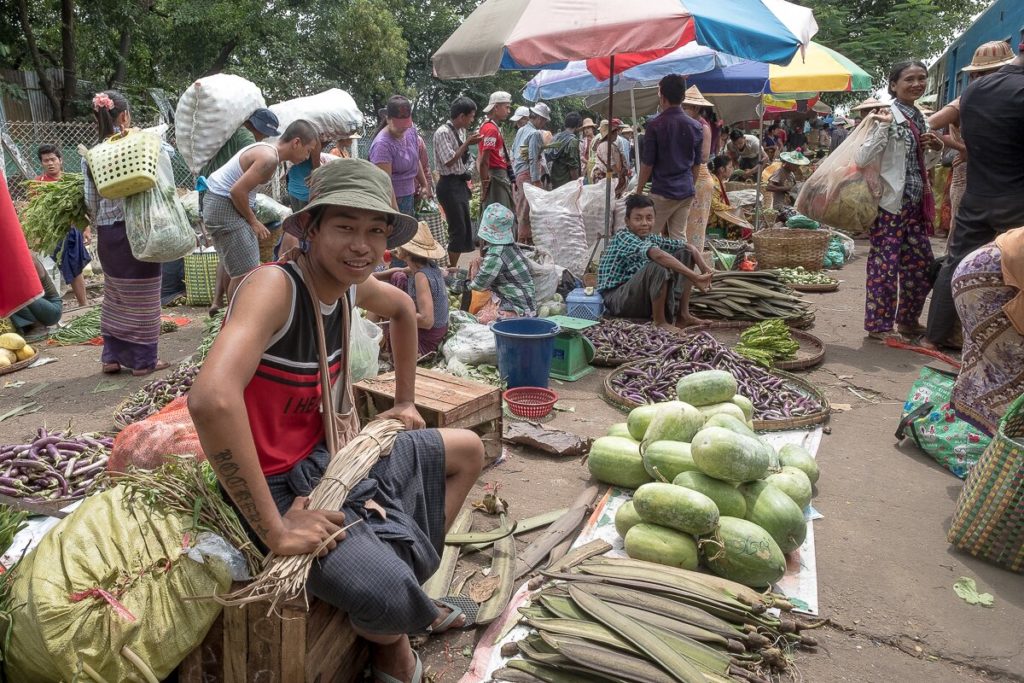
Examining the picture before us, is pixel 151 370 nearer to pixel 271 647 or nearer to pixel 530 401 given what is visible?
pixel 530 401

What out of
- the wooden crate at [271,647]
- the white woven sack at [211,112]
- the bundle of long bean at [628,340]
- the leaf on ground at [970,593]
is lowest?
the leaf on ground at [970,593]

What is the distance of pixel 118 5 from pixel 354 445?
2052 cm

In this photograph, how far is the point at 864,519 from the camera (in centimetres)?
363

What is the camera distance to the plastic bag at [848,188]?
6.12m

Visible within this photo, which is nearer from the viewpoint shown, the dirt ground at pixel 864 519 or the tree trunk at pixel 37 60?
the dirt ground at pixel 864 519

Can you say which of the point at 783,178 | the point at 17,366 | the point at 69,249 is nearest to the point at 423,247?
the point at 17,366

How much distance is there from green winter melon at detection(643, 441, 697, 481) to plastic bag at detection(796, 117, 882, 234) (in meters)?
3.82

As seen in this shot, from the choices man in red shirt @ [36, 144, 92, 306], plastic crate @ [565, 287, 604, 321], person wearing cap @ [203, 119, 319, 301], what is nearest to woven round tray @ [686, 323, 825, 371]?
plastic crate @ [565, 287, 604, 321]

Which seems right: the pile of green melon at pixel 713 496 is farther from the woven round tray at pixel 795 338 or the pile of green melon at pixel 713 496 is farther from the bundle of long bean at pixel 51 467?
the bundle of long bean at pixel 51 467

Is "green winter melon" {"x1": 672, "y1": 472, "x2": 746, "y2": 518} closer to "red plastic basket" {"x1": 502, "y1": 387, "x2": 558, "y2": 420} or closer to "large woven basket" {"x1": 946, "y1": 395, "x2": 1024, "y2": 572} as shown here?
"large woven basket" {"x1": 946, "y1": 395, "x2": 1024, "y2": 572}

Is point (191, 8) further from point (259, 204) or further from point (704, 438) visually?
point (704, 438)

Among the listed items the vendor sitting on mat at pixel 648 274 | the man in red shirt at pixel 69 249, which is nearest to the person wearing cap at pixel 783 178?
the vendor sitting on mat at pixel 648 274

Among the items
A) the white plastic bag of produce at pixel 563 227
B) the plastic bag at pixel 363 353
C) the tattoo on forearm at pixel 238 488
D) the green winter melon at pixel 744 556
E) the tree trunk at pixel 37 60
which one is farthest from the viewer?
the tree trunk at pixel 37 60

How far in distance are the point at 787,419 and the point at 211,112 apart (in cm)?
496
